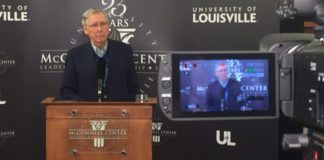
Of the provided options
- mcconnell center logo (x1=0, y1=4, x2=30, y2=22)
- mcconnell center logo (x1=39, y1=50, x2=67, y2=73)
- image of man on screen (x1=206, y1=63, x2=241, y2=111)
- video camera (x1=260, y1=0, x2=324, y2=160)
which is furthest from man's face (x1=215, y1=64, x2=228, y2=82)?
mcconnell center logo (x1=0, y1=4, x2=30, y2=22)

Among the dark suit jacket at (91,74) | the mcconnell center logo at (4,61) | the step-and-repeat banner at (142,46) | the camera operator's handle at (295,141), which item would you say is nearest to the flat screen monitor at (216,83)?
the camera operator's handle at (295,141)

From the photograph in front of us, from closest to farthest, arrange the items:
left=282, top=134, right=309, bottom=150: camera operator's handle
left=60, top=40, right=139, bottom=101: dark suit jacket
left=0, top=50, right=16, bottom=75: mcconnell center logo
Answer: left=282, top=134, right=309, bottom=150: camera operator's handle → left=60, top=40, right=139, bottom=101: dark suit jacket → left=0, top=50, right=16, bottom=75: mcconnell center logo

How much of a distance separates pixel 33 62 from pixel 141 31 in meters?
0.99

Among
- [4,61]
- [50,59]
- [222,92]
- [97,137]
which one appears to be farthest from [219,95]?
[4,61]

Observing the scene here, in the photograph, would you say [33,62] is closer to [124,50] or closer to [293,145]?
[124,50]

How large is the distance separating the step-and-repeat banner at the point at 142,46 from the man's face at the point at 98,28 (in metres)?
0.42

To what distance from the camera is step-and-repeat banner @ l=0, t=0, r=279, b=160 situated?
477 cm

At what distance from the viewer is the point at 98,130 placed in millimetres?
3213

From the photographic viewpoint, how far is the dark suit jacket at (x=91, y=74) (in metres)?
4.35

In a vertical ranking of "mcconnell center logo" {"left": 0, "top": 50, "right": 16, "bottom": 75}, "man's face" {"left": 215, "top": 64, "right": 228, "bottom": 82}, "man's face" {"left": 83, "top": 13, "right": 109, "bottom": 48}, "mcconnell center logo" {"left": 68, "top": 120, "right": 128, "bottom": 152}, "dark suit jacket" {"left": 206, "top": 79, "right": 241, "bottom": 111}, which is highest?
"man's face" {"left": 83, "top": 13, "right": 109, "bottom": 48}

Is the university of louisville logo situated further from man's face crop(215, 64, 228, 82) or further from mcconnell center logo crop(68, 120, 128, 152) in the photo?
man's face crop(215, 64, 228, 82)

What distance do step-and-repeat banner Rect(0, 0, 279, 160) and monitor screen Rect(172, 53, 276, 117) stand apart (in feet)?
8.19

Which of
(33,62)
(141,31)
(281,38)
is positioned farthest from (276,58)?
(33,62)

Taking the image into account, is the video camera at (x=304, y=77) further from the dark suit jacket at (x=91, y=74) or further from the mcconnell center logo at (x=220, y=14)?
the mcconnell center logo at (x=220, y=14)
